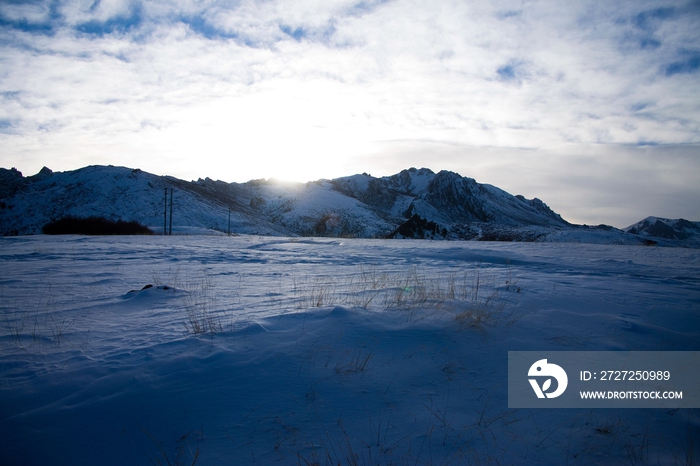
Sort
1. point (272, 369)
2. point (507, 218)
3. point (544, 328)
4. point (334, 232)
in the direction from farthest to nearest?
1. point (507, 218)
2. point (334, 232)
3. point (544, 328)
4. point (272, 369)

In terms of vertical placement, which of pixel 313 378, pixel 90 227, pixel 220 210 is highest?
pixel 220 210

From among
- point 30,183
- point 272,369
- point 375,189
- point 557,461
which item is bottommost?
point 557,461

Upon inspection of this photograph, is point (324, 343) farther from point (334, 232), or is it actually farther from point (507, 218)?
point (507, 218)

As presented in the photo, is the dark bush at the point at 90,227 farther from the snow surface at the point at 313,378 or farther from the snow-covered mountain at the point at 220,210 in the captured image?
the snow surface at the point at 313,378

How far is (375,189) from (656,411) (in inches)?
7735

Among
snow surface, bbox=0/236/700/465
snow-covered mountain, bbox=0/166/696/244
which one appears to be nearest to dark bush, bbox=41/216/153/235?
snow-covered mountain, bbox=0/166/696/244

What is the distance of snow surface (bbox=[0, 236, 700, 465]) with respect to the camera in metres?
2.30

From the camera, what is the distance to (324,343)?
11.9 ft

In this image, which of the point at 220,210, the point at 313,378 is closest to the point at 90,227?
the point at 220,210

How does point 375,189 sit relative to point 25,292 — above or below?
above

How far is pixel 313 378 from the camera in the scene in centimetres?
302

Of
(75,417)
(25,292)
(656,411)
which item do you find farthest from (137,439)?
(25,292)

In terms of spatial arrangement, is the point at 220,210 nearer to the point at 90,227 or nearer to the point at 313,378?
the point at 90,227

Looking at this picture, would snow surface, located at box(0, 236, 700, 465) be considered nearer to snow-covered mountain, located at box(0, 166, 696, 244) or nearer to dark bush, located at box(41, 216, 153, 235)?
snow-covered mountain, located at box(0, 166, 696, 244)
